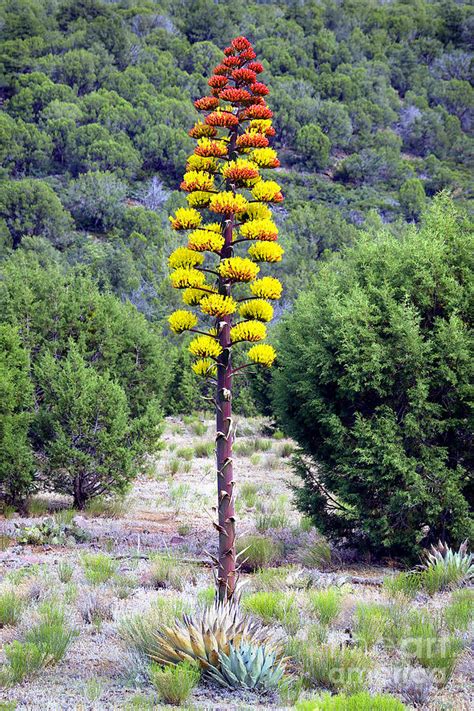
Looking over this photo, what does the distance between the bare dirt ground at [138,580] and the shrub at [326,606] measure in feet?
0.36

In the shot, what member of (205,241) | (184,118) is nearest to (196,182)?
(205,241)

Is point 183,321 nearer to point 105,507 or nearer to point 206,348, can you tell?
point 206,348

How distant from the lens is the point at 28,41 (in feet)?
259

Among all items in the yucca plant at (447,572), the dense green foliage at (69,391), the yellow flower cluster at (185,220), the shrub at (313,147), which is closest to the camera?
the yellow flower cluster at (185,220)

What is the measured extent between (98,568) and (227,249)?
3.91m

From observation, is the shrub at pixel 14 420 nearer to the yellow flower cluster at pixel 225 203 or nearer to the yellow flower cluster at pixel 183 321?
the yellow flower cluster at pixel 183 321

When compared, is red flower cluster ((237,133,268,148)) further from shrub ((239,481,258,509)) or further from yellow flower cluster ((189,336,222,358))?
shrub ((239,481,258,509))

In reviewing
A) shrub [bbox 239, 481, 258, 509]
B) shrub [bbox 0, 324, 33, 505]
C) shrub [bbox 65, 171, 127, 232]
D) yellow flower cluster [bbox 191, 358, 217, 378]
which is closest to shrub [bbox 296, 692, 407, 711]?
yellow flower cluster [bbox 191, 358, 217, 378]

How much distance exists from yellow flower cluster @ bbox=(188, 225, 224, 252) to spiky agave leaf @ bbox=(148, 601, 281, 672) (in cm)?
249

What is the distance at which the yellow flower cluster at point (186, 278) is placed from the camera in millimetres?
5199

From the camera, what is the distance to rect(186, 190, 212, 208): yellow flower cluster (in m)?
5.33

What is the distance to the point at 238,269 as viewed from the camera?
5.00 metres

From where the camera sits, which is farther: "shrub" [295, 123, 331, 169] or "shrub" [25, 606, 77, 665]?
"shrub" [295, 123, 331, 169]

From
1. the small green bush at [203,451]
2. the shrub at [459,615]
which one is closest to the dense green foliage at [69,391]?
the small green bush at [203,451]
